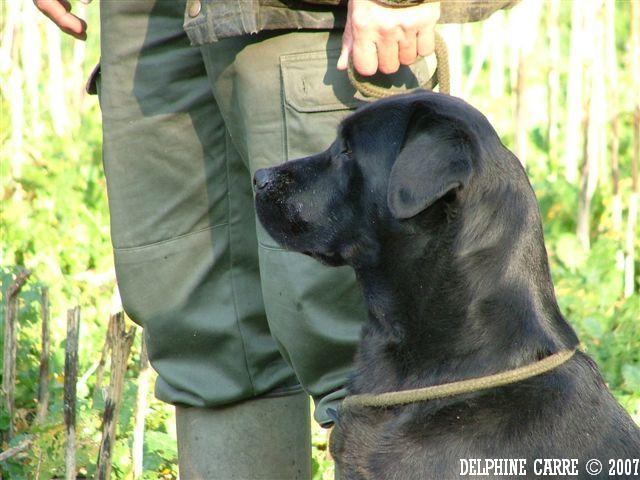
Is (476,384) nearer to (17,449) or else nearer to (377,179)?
(377,179)

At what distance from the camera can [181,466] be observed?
3104 millimetres

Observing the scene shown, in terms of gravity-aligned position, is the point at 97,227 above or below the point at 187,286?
below

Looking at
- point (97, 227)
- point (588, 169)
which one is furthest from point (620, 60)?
point (97, 227)

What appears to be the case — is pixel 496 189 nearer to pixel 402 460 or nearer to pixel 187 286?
pixel 402 460

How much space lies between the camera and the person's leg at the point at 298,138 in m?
2.47

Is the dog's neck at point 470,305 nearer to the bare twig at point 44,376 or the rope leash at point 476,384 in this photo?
the rope leash at point 476,384

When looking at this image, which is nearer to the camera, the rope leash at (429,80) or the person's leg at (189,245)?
the rope leash at (429,80)

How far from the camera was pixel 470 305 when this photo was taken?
2240 millimetres

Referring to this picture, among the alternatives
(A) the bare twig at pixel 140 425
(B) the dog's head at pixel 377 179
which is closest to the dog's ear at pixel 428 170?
(B) the dog's head at pixel 377 179

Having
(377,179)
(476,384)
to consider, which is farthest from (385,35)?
(476,384)

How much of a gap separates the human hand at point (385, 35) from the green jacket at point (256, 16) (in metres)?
0.03

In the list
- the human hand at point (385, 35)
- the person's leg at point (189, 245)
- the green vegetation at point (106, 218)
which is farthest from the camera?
the green vegetation at point (106, 218)

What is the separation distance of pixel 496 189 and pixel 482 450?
1.91ft

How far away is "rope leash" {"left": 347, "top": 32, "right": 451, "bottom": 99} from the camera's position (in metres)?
2.41
